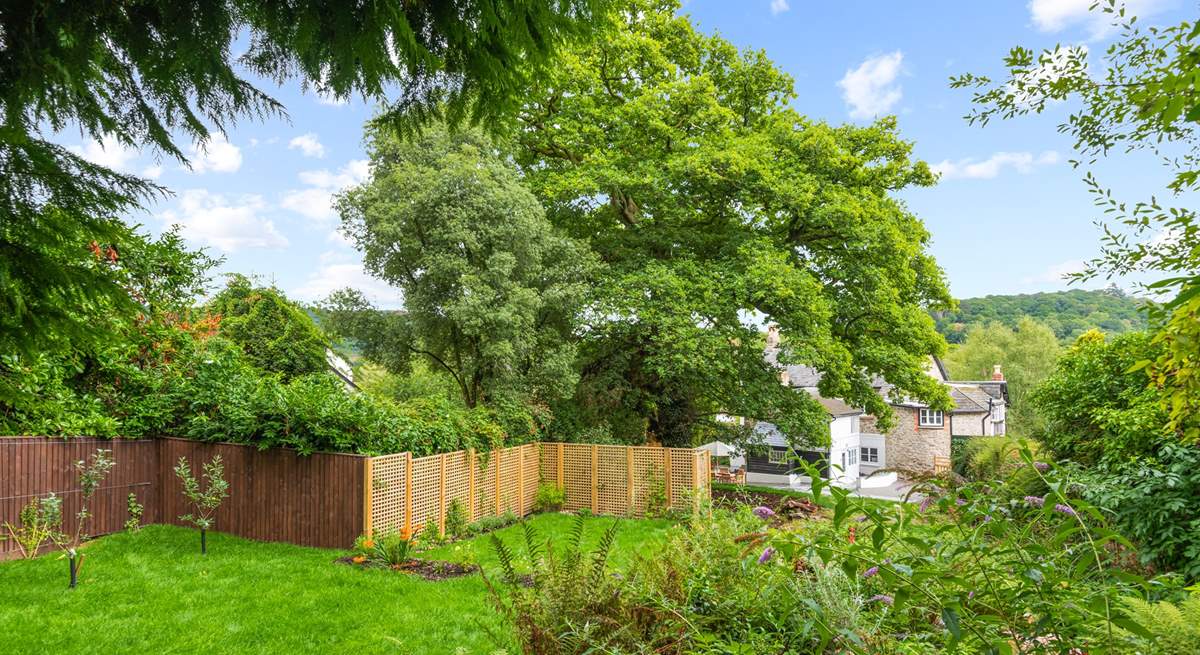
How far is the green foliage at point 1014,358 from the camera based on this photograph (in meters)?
29.5

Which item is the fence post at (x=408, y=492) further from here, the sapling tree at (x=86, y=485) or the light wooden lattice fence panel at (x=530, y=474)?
→ the sapling tree at (x=86, y=485)

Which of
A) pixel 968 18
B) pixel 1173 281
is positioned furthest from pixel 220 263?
pixel 1173 281

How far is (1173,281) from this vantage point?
7.97ft

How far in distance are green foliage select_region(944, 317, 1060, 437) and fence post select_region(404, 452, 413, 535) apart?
2512 cm

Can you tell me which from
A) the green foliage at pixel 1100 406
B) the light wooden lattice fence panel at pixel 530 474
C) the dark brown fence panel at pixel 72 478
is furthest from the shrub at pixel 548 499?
the green foliage at pixel 1100 406

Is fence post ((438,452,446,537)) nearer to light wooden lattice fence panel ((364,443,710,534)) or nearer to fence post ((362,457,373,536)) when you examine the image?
light wooden lattice fence panel ((364,443,710,534))

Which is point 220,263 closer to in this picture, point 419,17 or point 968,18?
point 419,17

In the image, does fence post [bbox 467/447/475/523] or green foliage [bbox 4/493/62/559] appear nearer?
green foliage [bbox 4/493/62/559]

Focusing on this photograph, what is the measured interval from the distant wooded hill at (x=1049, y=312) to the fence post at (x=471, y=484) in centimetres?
1530

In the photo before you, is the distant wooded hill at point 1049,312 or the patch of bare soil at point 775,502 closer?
the patch of bare soil at point 775,502

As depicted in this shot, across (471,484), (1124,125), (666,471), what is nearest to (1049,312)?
(666,471)

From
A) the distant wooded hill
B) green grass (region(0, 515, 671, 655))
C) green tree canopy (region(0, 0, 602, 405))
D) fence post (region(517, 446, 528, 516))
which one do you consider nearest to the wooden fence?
green grass (region(0, 515, 671, 655))

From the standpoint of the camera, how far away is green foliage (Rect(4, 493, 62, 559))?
7086mm

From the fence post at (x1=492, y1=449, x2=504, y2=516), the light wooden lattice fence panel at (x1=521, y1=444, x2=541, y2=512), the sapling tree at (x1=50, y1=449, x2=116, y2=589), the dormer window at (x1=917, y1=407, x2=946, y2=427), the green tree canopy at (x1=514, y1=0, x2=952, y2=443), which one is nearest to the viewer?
the sapling tree at (x1=50, y1=449, x2=116, y2=589)
